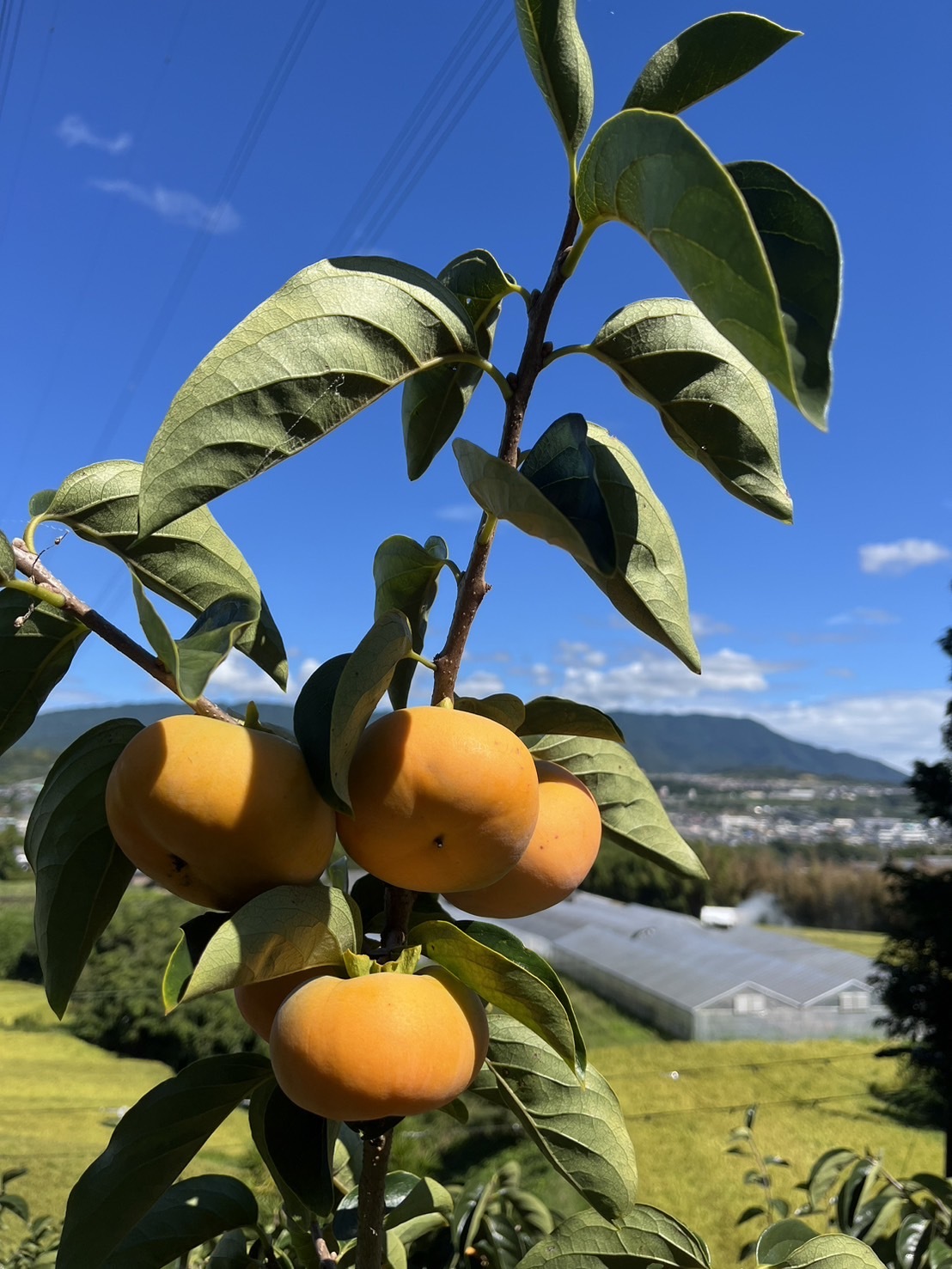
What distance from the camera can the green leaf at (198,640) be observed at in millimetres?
302

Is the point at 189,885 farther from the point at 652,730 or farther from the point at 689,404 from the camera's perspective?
the point at 652,730

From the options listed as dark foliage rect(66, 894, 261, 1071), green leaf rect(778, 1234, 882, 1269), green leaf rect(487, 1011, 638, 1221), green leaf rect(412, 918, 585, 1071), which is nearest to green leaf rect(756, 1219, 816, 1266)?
green leaf rect(778, 1234, 882, 1269)

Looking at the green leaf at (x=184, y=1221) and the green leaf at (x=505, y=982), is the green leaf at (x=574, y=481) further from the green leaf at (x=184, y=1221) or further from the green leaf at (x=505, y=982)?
the green leaf at (x=184, y=1221)

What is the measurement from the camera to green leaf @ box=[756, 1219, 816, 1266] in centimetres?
60

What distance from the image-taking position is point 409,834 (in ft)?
1.18

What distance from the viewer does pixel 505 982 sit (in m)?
0.35

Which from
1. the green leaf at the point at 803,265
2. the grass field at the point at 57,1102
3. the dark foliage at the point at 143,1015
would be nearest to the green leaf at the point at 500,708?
the green leaf at the point at 803,265

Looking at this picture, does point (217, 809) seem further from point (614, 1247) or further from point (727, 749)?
point (727, 749)

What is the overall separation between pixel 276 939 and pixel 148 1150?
0.18 metres

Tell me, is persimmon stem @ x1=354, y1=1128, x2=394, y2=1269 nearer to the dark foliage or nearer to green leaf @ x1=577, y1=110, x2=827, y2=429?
green leaf @ x1=577, y1=110, x2=827, y2=429

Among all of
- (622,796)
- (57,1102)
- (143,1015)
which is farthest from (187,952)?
(143,1015)

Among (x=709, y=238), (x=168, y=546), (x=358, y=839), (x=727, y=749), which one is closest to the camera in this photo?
(x=709, y=238)

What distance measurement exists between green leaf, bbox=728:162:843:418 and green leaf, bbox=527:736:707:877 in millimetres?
288

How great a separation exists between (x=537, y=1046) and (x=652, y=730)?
120 ft
